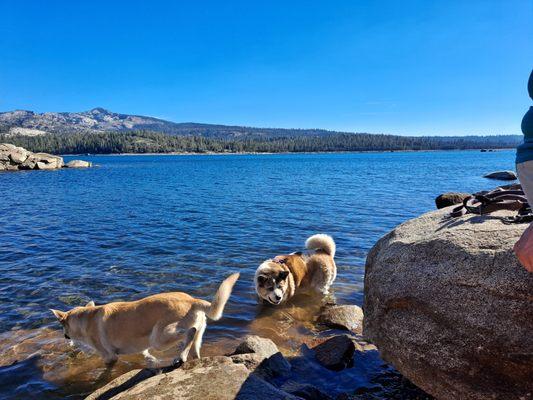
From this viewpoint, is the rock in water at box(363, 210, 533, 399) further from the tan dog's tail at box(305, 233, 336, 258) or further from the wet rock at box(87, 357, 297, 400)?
the tan dog's tail at box(305, 233, 336, 258)

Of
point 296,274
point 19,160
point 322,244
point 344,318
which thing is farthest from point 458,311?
point 19,160

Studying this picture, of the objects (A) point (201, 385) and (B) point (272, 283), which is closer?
(A) point (201, 385)

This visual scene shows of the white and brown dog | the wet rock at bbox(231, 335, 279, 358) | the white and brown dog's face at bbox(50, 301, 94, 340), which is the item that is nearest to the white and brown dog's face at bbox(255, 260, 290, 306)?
the white and brown dog

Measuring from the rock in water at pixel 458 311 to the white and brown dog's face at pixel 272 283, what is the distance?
3.45 meters

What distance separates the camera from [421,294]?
14.1 ft

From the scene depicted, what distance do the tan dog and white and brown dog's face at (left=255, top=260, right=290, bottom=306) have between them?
102 inches

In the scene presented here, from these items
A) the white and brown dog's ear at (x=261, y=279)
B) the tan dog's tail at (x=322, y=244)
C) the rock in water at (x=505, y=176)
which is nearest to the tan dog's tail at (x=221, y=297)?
the white and brown dog's ear at (x=261, y=279)

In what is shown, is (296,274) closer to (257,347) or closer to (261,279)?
(261,279)

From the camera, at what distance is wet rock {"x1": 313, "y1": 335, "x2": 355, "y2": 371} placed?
590 cm

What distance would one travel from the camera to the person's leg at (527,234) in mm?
2197

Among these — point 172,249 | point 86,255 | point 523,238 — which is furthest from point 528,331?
point 86,255

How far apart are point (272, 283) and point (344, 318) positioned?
1671 millimetres

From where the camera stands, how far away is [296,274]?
930 centimetres

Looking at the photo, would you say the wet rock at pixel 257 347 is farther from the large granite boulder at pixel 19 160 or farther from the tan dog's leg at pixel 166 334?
the large granite boulder at pixel 19 160
